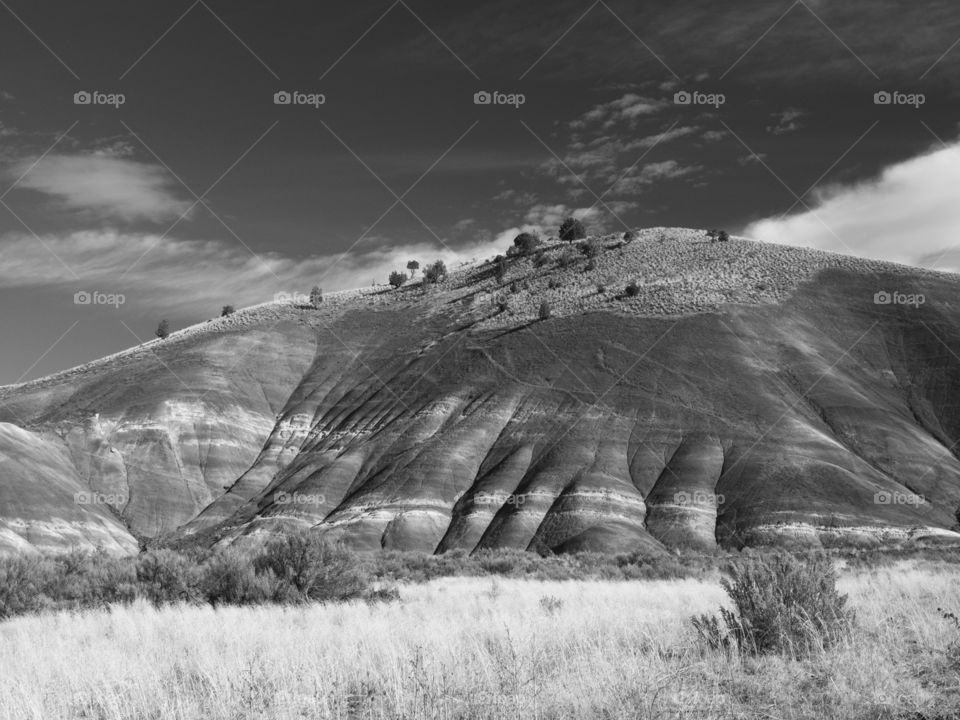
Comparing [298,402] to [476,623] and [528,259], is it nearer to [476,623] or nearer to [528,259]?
[528,259]

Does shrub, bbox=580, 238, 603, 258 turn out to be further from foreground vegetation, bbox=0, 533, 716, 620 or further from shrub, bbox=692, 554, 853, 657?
shrub, bbox=692, 554, 853, 657

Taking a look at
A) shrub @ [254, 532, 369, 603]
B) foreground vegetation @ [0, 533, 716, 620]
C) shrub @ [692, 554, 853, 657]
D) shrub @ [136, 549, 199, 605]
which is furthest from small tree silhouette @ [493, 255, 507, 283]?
shrub @ [692, 554, 853, 657]

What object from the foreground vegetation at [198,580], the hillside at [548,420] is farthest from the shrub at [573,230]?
the foreground vegetation at [198,580]

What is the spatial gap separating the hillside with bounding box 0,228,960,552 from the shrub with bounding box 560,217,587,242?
20339 millimetres

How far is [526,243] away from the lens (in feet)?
514

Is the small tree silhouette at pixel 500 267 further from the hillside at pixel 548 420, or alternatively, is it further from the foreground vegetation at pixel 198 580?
the foreground vegetation at pixel 198 580

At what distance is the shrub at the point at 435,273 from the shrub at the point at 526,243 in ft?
51.3

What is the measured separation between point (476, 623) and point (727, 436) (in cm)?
7613

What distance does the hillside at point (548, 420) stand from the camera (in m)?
74.9

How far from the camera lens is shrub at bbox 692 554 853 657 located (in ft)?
30.9

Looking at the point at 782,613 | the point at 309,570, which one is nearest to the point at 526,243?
the point at 309,570

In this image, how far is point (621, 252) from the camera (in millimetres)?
140125

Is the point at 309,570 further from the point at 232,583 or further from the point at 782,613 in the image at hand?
→ the point at 782,613

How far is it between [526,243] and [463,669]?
497 feet
